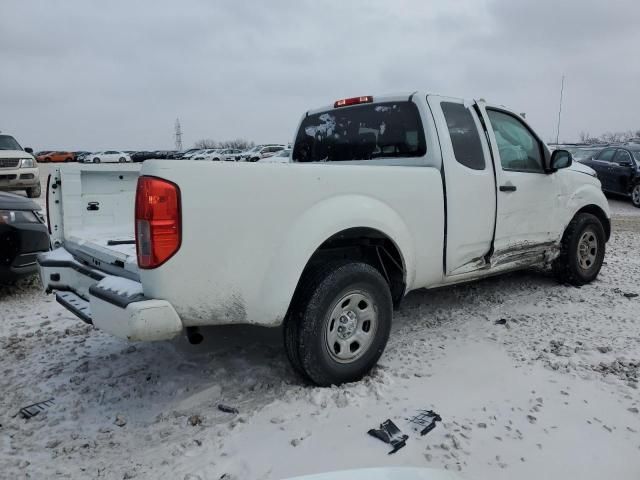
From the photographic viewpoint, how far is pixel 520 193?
4297 mm

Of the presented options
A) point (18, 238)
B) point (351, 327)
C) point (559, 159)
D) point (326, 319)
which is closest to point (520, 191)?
→ point (559, 159)

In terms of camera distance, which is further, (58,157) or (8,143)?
(58,157)

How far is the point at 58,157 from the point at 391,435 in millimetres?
61405

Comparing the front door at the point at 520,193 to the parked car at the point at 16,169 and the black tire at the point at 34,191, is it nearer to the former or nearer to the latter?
the parked car at the point at 16,169

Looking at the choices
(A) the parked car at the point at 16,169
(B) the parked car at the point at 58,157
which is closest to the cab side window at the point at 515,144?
(A) the parked car at the point at 16,169

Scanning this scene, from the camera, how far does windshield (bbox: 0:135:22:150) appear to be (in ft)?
43.4

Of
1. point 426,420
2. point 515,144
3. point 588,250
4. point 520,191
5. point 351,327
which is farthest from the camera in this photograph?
point 588,250

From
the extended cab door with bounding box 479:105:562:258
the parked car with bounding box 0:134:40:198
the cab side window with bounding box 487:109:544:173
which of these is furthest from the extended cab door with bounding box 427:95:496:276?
the parked car with bounding box 0:134:40:198

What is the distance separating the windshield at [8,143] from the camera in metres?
13.2

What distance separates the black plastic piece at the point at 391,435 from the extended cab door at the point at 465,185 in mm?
1467

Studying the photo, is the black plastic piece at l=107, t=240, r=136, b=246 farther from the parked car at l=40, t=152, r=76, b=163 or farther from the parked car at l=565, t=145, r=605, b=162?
the parked car at l=40, t=152, r=76, b=163

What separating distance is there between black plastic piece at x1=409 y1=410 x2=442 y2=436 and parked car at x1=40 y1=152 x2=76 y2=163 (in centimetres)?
5843

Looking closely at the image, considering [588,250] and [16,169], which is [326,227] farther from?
[16,169]

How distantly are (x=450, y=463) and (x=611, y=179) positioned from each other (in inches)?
546
